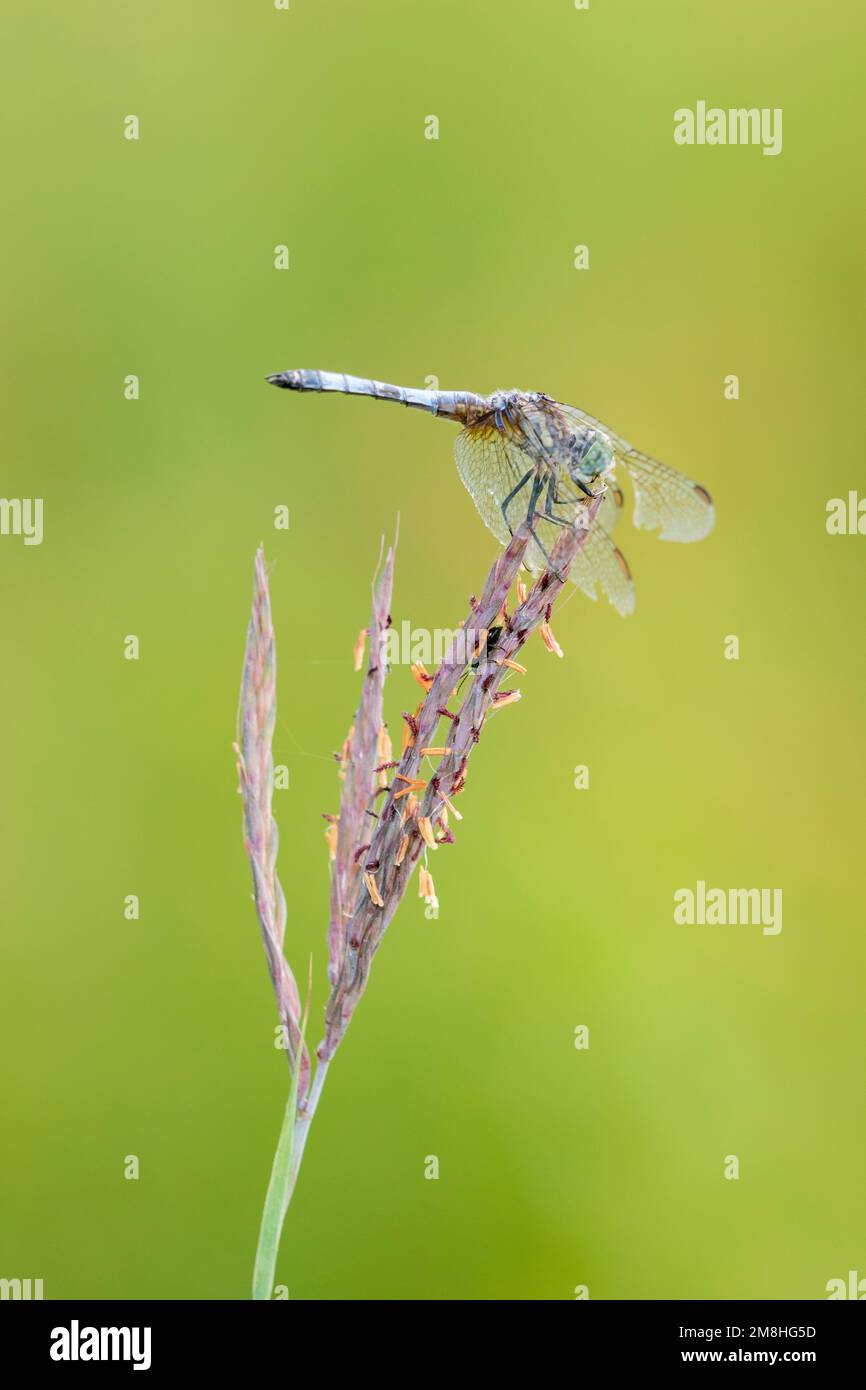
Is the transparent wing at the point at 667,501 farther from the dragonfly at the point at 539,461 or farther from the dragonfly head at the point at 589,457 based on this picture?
the dragonfly head at the point at 589,457

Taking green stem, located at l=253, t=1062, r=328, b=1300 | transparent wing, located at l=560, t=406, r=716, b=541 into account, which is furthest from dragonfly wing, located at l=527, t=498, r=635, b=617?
green stem, located at l=253, t=1062, r=328, b=1300

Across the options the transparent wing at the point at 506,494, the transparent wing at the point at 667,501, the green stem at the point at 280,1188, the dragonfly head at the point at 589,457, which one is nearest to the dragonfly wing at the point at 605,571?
the transparent wing at the point at 506,494

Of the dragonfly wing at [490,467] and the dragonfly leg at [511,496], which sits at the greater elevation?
the dragonfly wing at [490,467]

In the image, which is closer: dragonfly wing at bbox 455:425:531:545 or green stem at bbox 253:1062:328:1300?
green stem at bbox 253:1062:328:1300

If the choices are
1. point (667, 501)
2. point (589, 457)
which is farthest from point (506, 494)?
point (667, 501)

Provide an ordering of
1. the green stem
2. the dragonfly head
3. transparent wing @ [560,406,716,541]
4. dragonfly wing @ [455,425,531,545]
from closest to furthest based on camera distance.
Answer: the green stem
the dragonfly head
dragonfly wing @ [455,425,531,545]
transparent wing @ [560,406,716,541]

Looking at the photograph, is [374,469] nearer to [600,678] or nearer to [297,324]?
[297,324]

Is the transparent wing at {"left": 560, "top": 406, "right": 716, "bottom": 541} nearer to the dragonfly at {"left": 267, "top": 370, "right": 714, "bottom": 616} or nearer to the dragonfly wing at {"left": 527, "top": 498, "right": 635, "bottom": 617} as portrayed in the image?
the dragonfly at {"left": 267, "top": 370, "right": 714, "bottom": 616}
